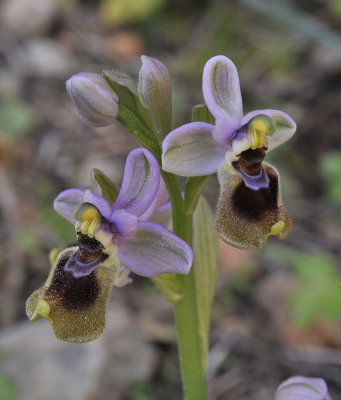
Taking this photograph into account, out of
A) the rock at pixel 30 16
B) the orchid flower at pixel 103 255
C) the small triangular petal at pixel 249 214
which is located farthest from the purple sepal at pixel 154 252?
the rock at pixel 30 16

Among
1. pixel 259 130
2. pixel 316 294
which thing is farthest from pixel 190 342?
pixel 316 294

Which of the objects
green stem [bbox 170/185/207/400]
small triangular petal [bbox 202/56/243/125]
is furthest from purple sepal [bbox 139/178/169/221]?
small triangular petal [bbox 202/56/243/125]

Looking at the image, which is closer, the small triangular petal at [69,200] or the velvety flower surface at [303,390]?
the small triangular petal at [69,200]

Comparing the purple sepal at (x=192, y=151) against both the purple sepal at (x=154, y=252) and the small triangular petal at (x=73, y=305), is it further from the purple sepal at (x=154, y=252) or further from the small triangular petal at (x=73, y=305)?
the small triangular petal at (x=73, y=305)

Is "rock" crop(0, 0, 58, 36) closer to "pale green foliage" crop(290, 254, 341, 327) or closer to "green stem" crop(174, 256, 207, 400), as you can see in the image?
"pale green foliage" crop(290, 254, 341, 327)

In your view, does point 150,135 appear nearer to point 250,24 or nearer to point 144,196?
point 144,196

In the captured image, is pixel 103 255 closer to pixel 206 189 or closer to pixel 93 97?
pixel 93 97

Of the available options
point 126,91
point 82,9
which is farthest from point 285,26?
point 126,91
